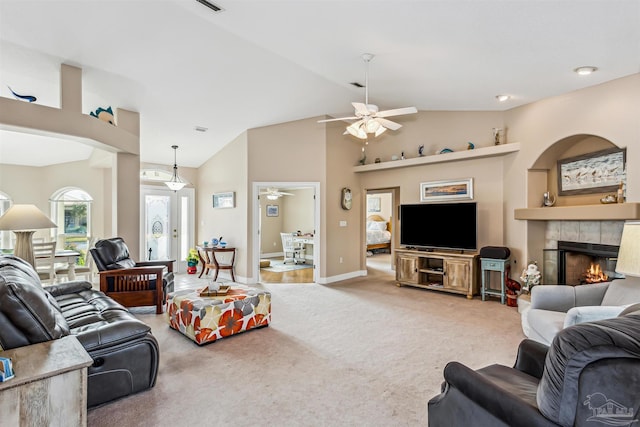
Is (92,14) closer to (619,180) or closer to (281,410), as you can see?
(281,410)

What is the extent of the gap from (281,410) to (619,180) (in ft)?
14.6

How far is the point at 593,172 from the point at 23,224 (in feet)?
23.3

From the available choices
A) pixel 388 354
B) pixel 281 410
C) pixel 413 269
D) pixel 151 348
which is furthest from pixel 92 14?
pixel 413 269

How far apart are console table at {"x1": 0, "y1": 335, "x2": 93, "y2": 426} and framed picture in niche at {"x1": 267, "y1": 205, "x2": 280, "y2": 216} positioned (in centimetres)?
864

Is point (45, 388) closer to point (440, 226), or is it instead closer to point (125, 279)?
point (125, 279)

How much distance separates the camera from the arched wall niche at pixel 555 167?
430cm

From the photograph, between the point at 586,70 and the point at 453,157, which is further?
the point at 453,157

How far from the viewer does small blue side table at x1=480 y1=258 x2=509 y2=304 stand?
16.3ft

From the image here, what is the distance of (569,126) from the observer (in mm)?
4316

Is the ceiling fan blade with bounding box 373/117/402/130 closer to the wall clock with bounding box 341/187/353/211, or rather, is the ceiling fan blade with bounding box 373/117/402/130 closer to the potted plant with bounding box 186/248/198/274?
the wall clock with bounding box 341/187/353/211

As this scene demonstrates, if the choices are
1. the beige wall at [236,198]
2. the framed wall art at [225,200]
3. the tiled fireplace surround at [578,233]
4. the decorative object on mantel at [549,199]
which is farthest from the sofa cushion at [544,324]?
the framed wall art at [225,200]

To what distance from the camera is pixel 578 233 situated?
448 centimetres

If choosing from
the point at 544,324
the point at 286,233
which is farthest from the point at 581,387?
the point at 286,233

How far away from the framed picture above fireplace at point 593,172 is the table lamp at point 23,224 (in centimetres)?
695
